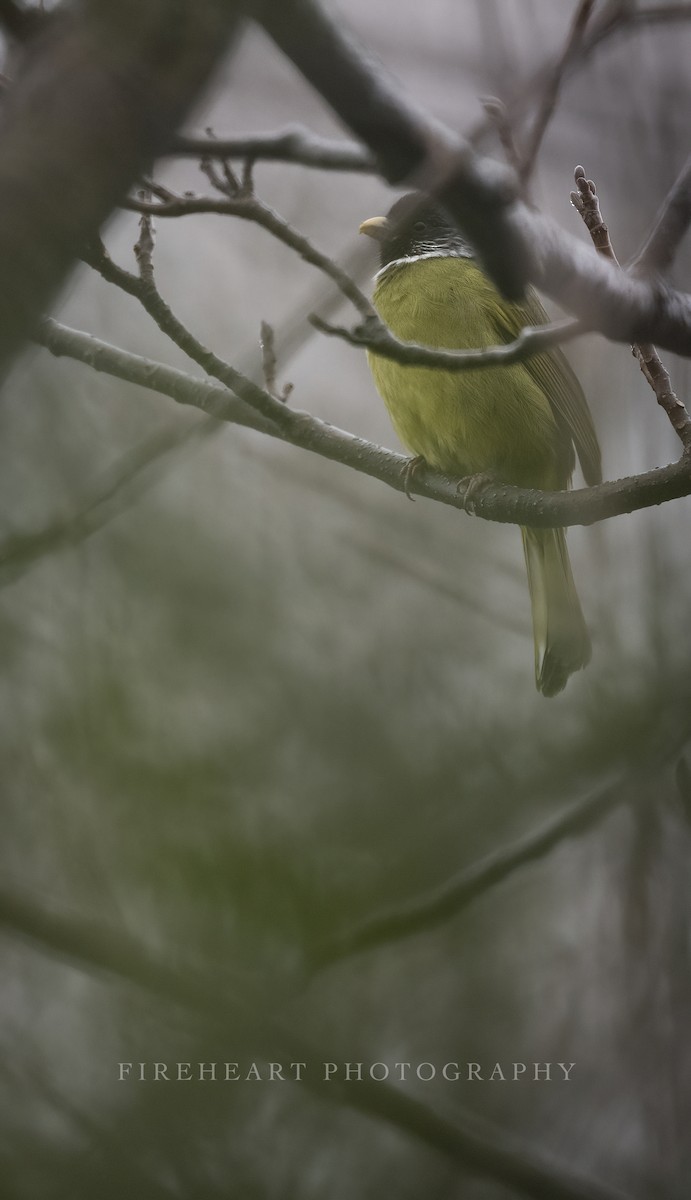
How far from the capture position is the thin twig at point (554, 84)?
1.81 m

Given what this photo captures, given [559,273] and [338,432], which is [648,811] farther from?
[559,273]

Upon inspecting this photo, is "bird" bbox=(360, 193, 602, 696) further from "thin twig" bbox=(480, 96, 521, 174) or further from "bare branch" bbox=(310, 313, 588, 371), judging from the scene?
"thin twig" bbox=(480, 96, 521, 174)

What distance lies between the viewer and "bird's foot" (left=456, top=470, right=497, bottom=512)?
3.89 m

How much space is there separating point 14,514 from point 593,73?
3.19 m

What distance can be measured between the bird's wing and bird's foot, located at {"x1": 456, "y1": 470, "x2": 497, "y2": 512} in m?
0.42

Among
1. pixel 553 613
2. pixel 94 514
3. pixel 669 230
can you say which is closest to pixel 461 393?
pixel 553 613

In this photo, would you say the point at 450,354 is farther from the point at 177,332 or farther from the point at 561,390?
the point at 561,390

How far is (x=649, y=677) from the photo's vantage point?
411 centimetres

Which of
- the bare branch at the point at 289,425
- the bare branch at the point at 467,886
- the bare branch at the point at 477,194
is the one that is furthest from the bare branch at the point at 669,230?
the bare branch at the point at 467,886

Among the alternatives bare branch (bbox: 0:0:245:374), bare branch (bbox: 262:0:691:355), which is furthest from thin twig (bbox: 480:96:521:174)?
bare branch (bbox: 0:0:245:374)

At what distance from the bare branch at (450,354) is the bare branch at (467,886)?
1.42 metres

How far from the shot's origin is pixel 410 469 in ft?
13.5

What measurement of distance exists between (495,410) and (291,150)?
93.7 inches

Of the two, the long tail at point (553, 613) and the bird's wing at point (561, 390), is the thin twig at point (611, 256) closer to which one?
the bird's wing at point (561, 390)
